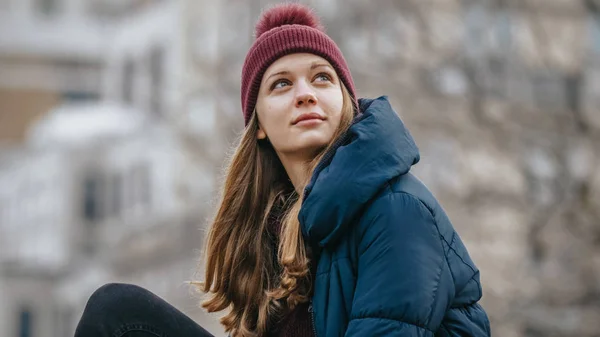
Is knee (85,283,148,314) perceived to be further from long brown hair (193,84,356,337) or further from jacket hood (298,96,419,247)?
jacket hood (298,96,419,247)

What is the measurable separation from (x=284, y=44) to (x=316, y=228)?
2.57ft

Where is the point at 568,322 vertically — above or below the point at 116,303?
below

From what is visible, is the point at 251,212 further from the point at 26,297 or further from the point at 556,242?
the point at 26,297

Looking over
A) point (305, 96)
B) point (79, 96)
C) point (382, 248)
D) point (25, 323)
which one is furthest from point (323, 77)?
point (79, 96)

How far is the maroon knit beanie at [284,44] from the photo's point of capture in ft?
16.2

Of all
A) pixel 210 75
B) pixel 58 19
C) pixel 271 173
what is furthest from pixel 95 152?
pixel 271 173

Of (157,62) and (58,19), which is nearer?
(157,62)

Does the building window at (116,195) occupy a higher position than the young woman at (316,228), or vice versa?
the young woman at (316,228)

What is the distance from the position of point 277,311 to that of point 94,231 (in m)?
52.5

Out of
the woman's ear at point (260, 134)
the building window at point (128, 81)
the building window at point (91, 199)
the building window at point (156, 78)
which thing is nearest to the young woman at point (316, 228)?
the woman's ear at point (260, 134)

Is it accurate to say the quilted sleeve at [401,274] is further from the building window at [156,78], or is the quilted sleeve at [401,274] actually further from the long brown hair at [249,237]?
the building window at [156,78]

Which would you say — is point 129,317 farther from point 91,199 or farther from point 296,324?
point 91,199

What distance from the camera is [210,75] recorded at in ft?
82.7

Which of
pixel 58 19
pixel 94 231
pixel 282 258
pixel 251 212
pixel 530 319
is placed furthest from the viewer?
pixel 58 19
